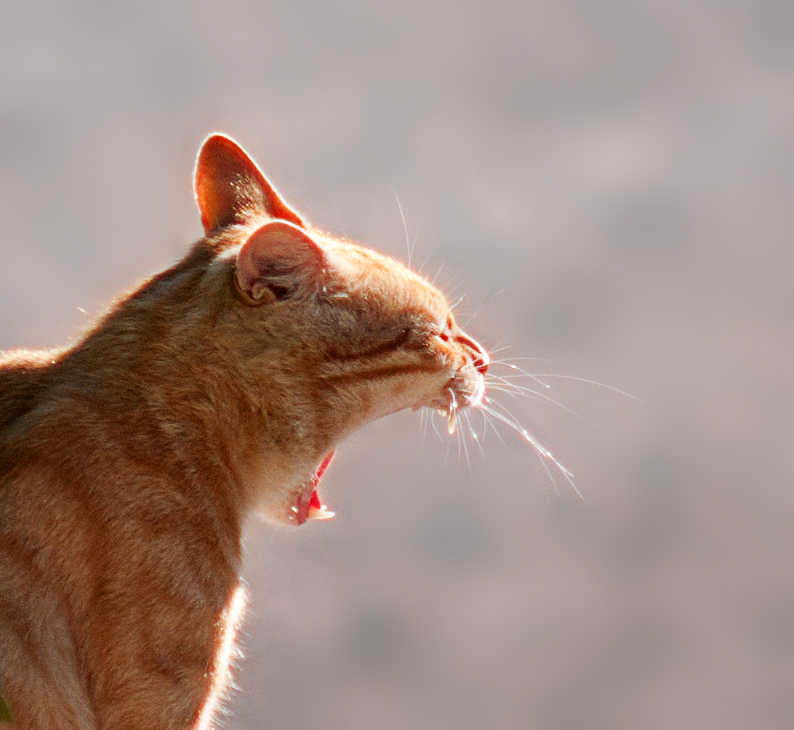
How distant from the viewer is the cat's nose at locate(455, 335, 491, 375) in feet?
7.65

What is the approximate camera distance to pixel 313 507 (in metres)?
2.37

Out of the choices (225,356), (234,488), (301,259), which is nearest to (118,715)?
(234,488)

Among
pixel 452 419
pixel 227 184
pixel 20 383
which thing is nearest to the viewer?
pixel 20 383

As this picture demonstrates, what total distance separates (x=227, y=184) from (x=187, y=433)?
22.9 inches

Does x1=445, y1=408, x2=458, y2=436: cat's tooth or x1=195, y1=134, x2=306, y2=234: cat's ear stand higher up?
x1=195, y1=134, x2=306, y2=234: cat's ear

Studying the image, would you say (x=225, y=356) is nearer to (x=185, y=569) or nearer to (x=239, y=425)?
(x=239, y=425)

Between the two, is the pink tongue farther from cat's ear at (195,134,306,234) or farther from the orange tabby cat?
cat's ear at (195,134,306,234)

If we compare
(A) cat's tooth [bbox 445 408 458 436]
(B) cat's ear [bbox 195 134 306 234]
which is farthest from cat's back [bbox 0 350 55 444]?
(A) cat's tooth [bbox 445 408 458 436]

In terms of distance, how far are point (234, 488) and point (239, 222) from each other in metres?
0.55

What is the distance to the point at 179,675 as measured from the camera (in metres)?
1.95

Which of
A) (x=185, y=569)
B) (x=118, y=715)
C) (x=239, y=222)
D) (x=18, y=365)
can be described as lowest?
(x=118, y=715)

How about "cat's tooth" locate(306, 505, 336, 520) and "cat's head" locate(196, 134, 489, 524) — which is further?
"cat's tooth" locate(306, 505, 336, 520)

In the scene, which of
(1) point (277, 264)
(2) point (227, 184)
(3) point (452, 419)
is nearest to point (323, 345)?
(1) point (277, 264)

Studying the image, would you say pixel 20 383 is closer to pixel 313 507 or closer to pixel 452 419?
pixel 313 507
